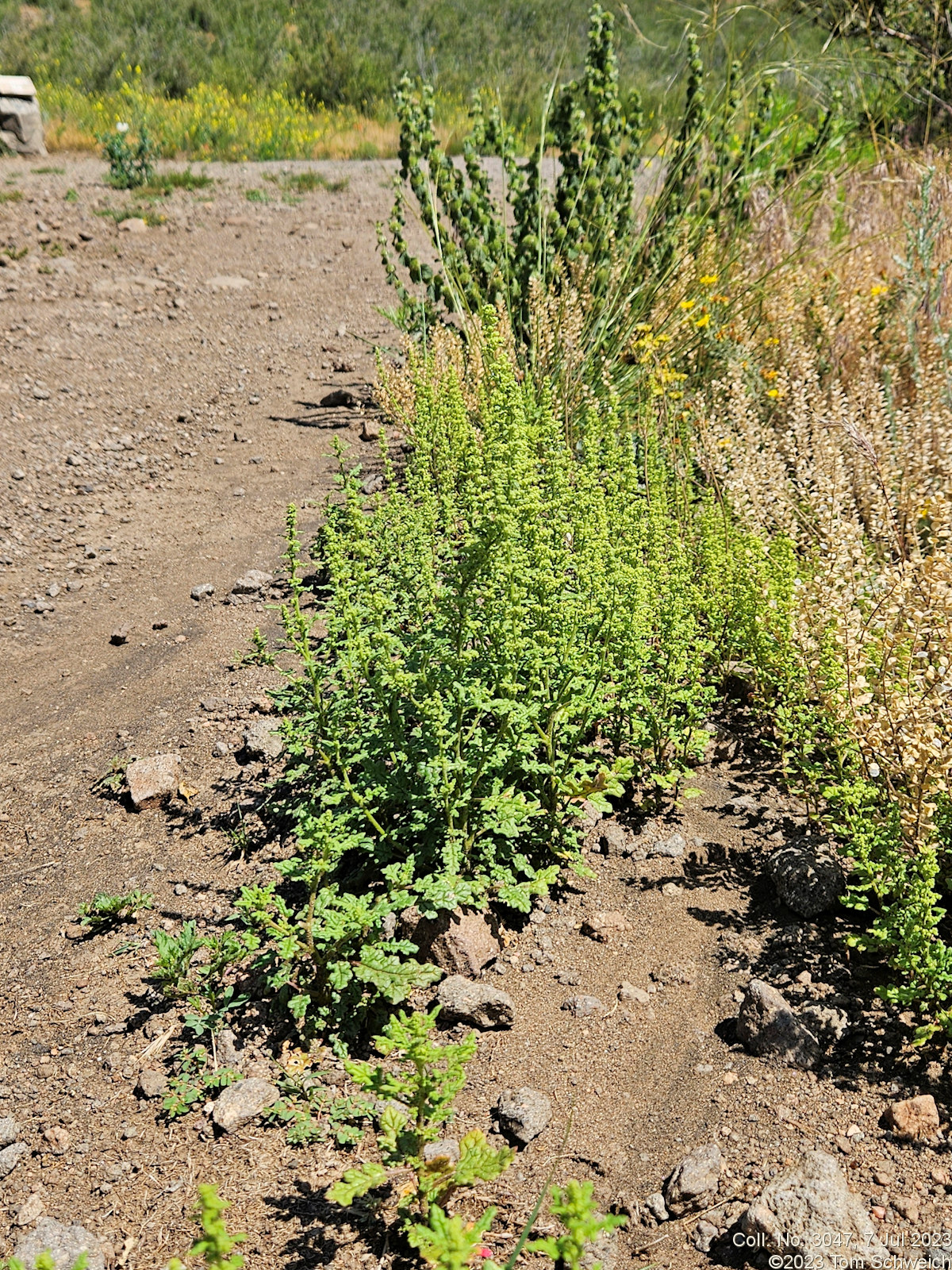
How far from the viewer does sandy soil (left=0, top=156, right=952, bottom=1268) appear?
1.98m

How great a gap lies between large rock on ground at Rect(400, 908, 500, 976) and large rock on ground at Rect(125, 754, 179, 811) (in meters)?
0.96

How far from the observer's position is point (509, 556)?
2.39 metres

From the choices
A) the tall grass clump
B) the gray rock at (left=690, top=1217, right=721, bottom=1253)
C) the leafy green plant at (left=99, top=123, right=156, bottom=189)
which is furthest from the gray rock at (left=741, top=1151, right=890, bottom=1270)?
the leafy green plant at (left=99, top=123, right=156, bottom=189)

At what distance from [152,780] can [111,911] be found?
0.49 m

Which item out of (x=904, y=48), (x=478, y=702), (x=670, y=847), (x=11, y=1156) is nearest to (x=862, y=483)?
(x=670, y=847)

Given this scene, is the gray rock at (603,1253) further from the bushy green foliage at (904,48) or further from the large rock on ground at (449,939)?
the bushy green foliage at (904,48)

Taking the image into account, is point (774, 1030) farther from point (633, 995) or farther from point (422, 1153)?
point (422, 1153)

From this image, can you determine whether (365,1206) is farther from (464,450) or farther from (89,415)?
(89,415)

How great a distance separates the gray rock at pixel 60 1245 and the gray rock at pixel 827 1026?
4.91 feet

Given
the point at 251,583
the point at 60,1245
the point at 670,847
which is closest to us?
the point at 60,1245

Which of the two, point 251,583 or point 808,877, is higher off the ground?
point 251,583

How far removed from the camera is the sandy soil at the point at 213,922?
1.98 m

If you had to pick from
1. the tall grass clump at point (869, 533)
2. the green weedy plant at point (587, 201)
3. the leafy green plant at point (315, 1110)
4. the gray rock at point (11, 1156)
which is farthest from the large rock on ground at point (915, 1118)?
the green weedy plant at point (587, 201)

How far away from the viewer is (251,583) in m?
3.95
